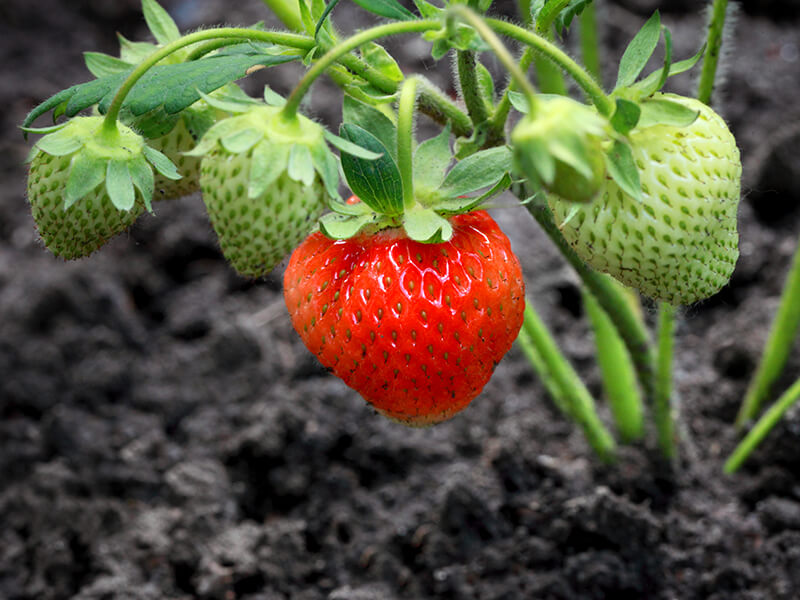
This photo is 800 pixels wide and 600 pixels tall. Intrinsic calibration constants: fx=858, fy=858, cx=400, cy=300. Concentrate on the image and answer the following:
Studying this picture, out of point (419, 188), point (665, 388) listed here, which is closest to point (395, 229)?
point (419, 188)

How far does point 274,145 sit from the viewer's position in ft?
2.37

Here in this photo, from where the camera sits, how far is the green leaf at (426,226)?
802 mm

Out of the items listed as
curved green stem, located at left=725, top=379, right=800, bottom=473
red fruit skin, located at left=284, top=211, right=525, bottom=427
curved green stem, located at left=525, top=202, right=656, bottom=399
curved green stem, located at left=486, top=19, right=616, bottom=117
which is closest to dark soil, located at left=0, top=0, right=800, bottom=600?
curved green stem, located at left=725, top=379, right=800, bottom=473

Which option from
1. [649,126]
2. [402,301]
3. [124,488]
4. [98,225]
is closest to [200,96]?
[98,225]

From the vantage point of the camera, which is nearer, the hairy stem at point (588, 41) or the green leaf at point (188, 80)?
the green leaf at point (188, 80)

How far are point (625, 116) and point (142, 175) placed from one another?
0.43m

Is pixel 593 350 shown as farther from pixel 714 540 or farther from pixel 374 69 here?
pixel 374 69

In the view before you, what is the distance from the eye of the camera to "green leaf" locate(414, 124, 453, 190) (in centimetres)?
86

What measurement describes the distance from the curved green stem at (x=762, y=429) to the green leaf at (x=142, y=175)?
0.90m

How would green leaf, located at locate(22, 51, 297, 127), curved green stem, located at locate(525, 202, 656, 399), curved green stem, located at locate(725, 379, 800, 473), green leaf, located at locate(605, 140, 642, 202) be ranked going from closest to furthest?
green leaf, located at locate(605, 140, 642, 202)
green leaf, located at locate(22, 51, 297, 127)
curved green stem, located at locate(525, 202, 656, 399)
curved green stem, located at locate(725, 379, 800, 473)

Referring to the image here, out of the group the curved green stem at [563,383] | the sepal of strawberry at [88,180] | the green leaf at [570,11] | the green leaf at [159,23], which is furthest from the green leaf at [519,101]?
the curved green stem at [563,383]

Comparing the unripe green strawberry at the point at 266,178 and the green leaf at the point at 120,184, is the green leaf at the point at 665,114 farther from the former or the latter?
the green leaf at the point at 120,184

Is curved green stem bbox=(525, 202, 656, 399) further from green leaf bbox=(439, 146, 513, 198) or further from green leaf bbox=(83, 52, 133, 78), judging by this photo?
green leaf bbox=(83, 52, 133, 78)

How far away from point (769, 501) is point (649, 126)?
2.49 ft
